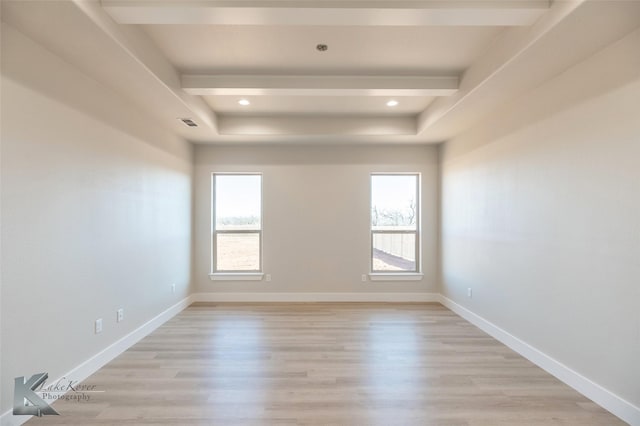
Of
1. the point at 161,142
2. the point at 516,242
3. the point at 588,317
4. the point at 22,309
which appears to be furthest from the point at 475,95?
the point at 22,309

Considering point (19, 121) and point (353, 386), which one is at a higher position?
point (19, 121)

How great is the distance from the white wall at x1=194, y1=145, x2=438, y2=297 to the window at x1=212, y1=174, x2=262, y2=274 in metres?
0.15

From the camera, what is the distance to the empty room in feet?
6.63

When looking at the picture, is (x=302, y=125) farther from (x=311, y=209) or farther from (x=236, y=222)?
(x=236, y=222)

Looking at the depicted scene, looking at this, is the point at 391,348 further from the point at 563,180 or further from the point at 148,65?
the point at 148,65

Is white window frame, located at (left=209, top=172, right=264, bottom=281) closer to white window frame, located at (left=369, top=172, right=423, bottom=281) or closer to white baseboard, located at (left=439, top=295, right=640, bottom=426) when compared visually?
white window frame, located at (left=369, top=172, right=423, bottom=281)

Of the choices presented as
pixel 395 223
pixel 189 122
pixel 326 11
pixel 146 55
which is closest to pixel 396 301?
pixel 395 223

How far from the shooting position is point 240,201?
512cm

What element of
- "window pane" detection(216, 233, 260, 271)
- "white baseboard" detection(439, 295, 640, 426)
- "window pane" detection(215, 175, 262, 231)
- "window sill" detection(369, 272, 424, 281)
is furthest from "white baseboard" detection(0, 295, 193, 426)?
"white baseboard" detection(439, 295, 640, 426)

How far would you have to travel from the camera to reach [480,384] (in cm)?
251

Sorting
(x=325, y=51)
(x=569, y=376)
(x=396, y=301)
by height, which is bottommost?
(x=396, y=301)

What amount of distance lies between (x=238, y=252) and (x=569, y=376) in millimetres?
4234

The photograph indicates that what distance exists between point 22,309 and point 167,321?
7.05ft

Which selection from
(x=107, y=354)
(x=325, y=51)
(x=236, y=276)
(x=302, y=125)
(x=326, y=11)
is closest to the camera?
(x=326, y=11)
